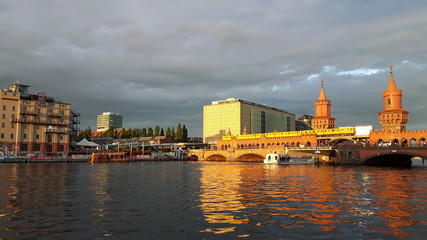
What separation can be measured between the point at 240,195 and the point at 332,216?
10636 mm

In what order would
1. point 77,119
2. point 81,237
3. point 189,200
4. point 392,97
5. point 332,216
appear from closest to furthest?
point 81,237 → point 332,216 → point 189,200 → point 392,97 → point 77,119

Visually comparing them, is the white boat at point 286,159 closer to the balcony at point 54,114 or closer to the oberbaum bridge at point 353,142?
the oberbaum bridge at point 353,142

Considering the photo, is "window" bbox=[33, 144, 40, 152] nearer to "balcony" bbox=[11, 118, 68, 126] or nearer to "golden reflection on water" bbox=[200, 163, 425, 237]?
"balcony" bbox=[11, 118, 68, 126]

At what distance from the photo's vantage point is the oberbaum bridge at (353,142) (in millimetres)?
99188

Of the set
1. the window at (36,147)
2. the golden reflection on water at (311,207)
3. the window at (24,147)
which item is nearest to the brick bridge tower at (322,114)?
the window at (36,147)

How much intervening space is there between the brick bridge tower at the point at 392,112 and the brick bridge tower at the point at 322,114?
94.3ft

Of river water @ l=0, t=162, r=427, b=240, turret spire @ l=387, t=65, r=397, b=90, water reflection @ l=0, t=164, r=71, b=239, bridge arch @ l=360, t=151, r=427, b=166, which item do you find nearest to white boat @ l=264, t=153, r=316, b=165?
bridge arch @ l=360, t=151, r=427, b=166

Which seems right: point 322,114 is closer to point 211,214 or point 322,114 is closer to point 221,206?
point 221,206

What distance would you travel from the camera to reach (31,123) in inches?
4604

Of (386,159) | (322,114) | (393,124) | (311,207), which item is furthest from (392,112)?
(311,207)

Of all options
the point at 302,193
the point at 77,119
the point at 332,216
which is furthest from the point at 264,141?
the point at 332,216

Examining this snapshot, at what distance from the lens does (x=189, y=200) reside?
28.2 meters

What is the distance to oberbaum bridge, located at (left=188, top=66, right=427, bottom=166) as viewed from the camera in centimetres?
9919

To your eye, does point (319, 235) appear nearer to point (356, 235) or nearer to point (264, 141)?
point (356, 235)
